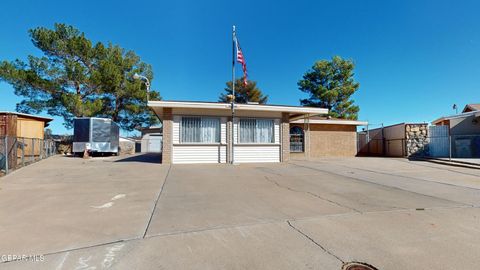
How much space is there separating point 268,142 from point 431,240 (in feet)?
34.5

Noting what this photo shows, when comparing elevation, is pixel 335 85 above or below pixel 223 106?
above

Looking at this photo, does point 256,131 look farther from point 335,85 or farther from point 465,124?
point 335,85

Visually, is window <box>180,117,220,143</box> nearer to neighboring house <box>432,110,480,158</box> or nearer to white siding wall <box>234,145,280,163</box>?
white siding wall <box>234,145,280,163</box>

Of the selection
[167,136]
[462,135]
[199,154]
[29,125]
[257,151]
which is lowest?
[199,154]

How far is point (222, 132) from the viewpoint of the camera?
1280cm

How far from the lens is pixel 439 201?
518 centimetres

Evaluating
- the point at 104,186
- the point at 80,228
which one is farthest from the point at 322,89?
the point at 80,228

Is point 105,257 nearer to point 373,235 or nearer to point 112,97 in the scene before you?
point 373,235

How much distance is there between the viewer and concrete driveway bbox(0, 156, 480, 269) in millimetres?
2590

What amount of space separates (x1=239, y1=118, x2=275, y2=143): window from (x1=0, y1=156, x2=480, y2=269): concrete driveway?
6.94 m

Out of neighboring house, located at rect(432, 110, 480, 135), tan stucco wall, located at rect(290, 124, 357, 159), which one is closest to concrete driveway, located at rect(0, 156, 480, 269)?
tan stucco wall, located at rect(290, 124, 357, 159)

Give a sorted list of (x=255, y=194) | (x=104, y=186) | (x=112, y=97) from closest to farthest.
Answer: (x=255, y=194) → (x=104, y=186) → (x=112, y=97)

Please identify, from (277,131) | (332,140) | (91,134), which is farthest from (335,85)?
(91,134)

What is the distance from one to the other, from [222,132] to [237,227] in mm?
9427
